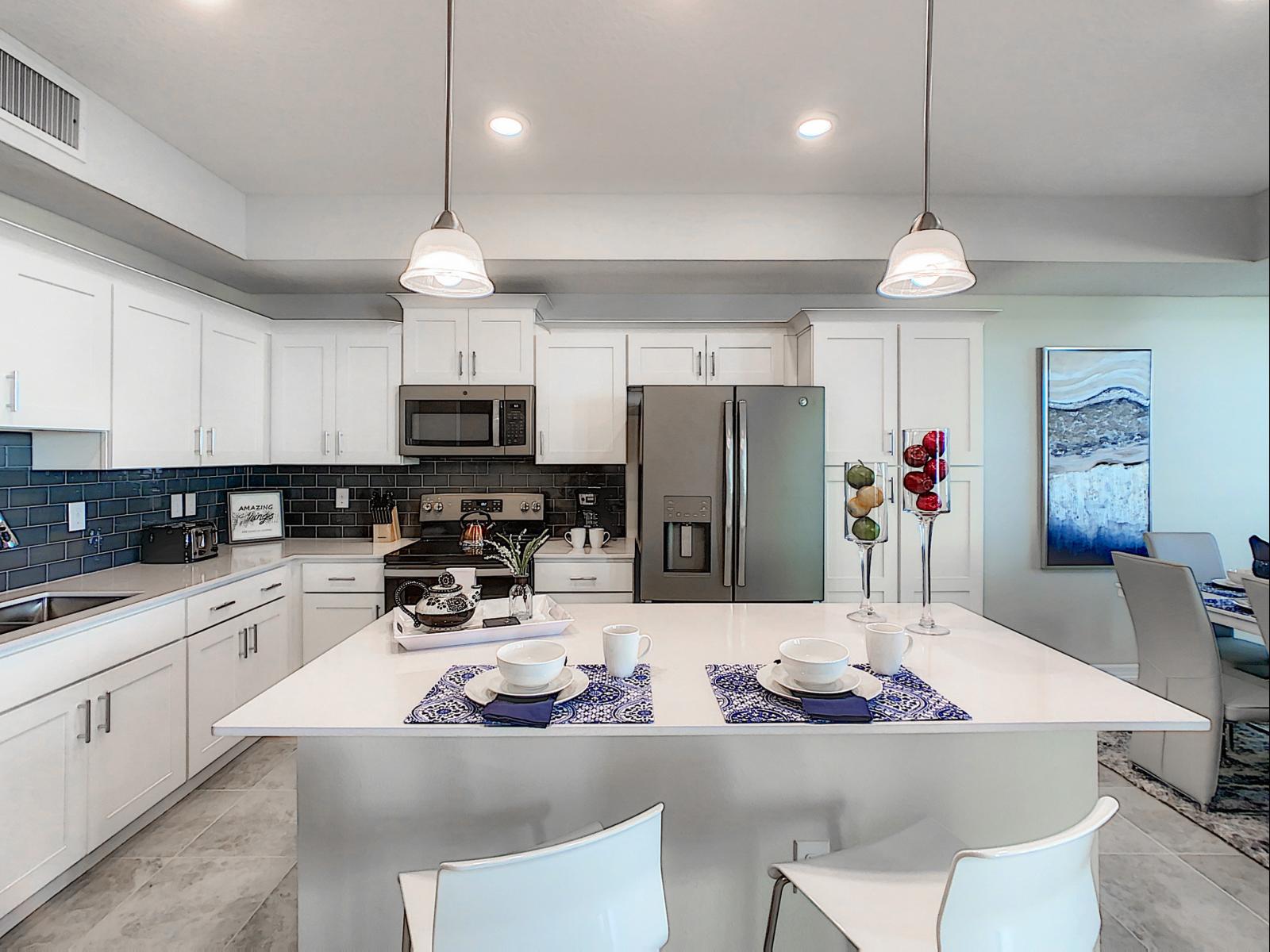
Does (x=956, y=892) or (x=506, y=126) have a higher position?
(x=506, y=126)

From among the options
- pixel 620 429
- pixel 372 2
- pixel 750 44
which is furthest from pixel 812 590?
pixel 372 2

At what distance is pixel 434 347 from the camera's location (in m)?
3.60

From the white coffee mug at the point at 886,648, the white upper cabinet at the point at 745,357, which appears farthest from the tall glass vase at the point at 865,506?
the white upper cabinet at the point at 745,357

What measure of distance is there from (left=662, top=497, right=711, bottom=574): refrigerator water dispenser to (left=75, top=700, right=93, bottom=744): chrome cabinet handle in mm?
2151

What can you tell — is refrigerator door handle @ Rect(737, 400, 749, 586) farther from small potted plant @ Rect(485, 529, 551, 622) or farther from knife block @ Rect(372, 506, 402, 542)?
knife block @ Rect(372, 506, 402, 542)

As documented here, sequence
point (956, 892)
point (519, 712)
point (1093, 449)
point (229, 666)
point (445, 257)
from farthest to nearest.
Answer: point (1093, 449) < point (229, 666) < point (445, 257) < point (519, 712) < point (956, 892)

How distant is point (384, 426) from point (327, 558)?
2.46ft

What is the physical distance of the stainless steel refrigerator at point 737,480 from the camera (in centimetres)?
324

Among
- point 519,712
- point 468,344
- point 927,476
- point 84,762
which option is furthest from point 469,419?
point 519,712

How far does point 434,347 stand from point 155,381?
49.5 inches

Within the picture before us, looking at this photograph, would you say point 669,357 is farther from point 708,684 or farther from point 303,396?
point 708,684

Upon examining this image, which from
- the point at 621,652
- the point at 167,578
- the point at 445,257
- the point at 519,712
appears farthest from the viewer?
the point at 167,578

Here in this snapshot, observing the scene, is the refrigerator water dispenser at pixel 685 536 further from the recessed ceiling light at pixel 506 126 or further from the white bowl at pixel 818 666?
the white bowl at pixel 818 666

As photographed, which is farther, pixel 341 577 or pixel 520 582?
pixel 341 577
